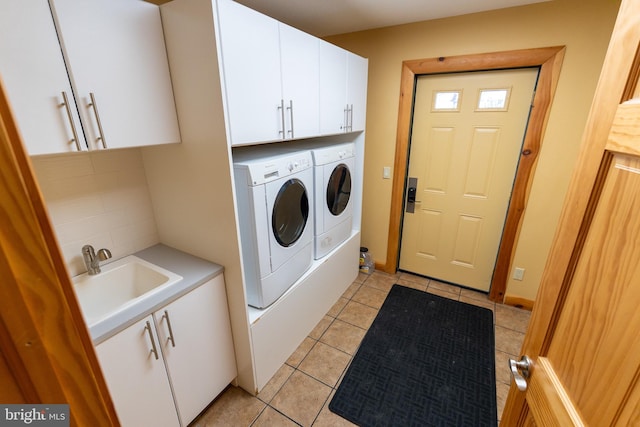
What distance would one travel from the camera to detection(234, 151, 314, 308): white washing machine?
4.68ft

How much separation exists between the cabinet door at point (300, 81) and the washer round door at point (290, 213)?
12.0 inches

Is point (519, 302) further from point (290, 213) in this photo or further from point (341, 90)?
point (341, 90)

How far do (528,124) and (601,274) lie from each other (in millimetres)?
1941

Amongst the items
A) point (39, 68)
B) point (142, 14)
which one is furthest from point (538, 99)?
point (39, 68)

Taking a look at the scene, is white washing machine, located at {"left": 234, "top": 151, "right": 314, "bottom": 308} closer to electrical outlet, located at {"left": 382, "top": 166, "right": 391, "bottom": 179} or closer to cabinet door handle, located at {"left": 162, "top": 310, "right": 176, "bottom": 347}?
cabinet door handle, located at {"left": 162, "top": 310, "right": 176, "bottom": 347}

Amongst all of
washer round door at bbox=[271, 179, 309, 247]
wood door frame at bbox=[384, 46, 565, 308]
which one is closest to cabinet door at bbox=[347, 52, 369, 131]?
wood door frame at bbox=[384, 46, 565, 308]

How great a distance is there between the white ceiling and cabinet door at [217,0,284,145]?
657 millimetres

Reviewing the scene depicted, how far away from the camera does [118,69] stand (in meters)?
1.12

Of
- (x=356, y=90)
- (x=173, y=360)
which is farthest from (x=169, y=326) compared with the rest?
(x=356, y=90)

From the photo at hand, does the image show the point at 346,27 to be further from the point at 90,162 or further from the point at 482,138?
the point at 90,162

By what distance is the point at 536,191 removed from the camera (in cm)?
219

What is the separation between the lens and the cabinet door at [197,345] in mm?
1329

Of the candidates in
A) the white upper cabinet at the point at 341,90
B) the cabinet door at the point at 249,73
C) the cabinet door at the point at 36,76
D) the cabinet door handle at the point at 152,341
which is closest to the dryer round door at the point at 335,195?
the white upper cabinet at the point at 341,90

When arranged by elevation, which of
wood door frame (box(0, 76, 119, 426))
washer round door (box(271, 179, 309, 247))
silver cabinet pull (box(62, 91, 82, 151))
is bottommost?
washer round door (box(271, 179, 309, 247))
